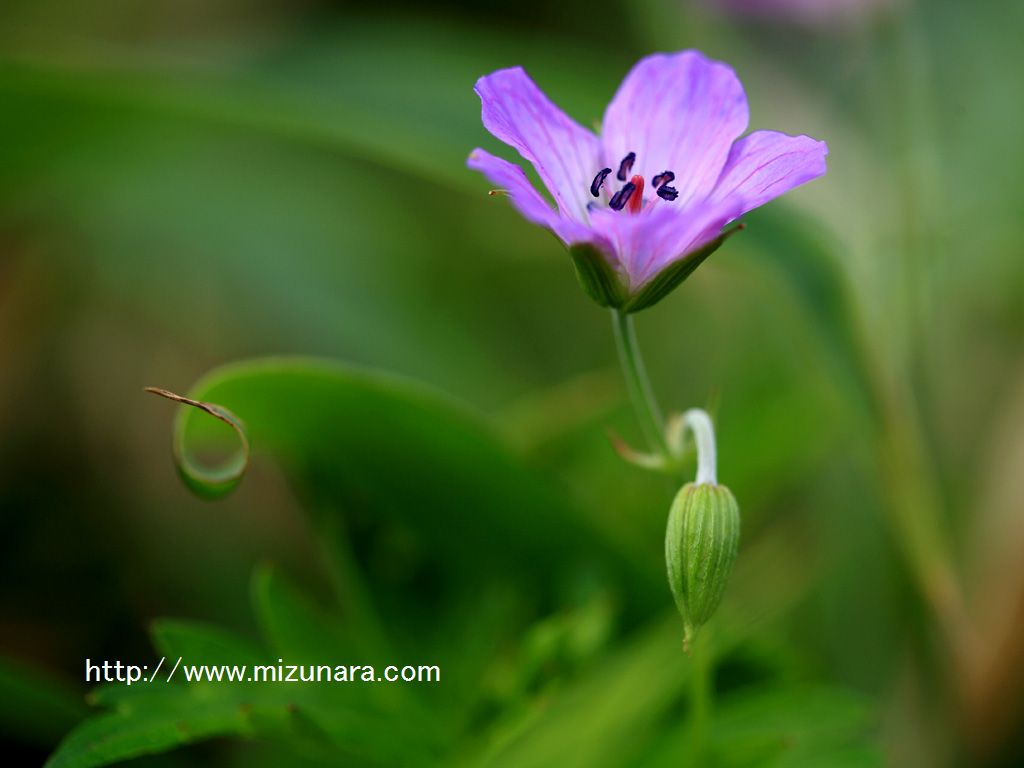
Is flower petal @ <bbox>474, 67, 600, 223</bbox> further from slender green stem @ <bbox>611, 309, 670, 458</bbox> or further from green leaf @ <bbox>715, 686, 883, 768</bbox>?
green leaf @ <bbox>715, 686, 883, 768</bbox>

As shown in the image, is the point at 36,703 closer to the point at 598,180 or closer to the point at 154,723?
the point at 154,723

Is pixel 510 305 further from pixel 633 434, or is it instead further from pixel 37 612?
pixel 37 612

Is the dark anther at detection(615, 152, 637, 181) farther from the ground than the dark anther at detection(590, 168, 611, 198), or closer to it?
farther from the ground

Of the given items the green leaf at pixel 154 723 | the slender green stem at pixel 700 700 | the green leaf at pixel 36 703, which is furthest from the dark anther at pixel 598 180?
the green leaf at pixel 36 703

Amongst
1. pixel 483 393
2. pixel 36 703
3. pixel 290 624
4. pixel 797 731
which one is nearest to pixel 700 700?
pixel 797 731

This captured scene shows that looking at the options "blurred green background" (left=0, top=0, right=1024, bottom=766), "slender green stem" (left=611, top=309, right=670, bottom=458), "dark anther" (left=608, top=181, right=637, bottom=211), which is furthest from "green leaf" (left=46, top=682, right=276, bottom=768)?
"dark anther" (left=608, top=181, right=637, bottom=211)

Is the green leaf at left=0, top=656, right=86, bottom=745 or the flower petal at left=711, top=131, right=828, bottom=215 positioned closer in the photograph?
the flower petal at left=711, top=131, right=828, bottom=215
